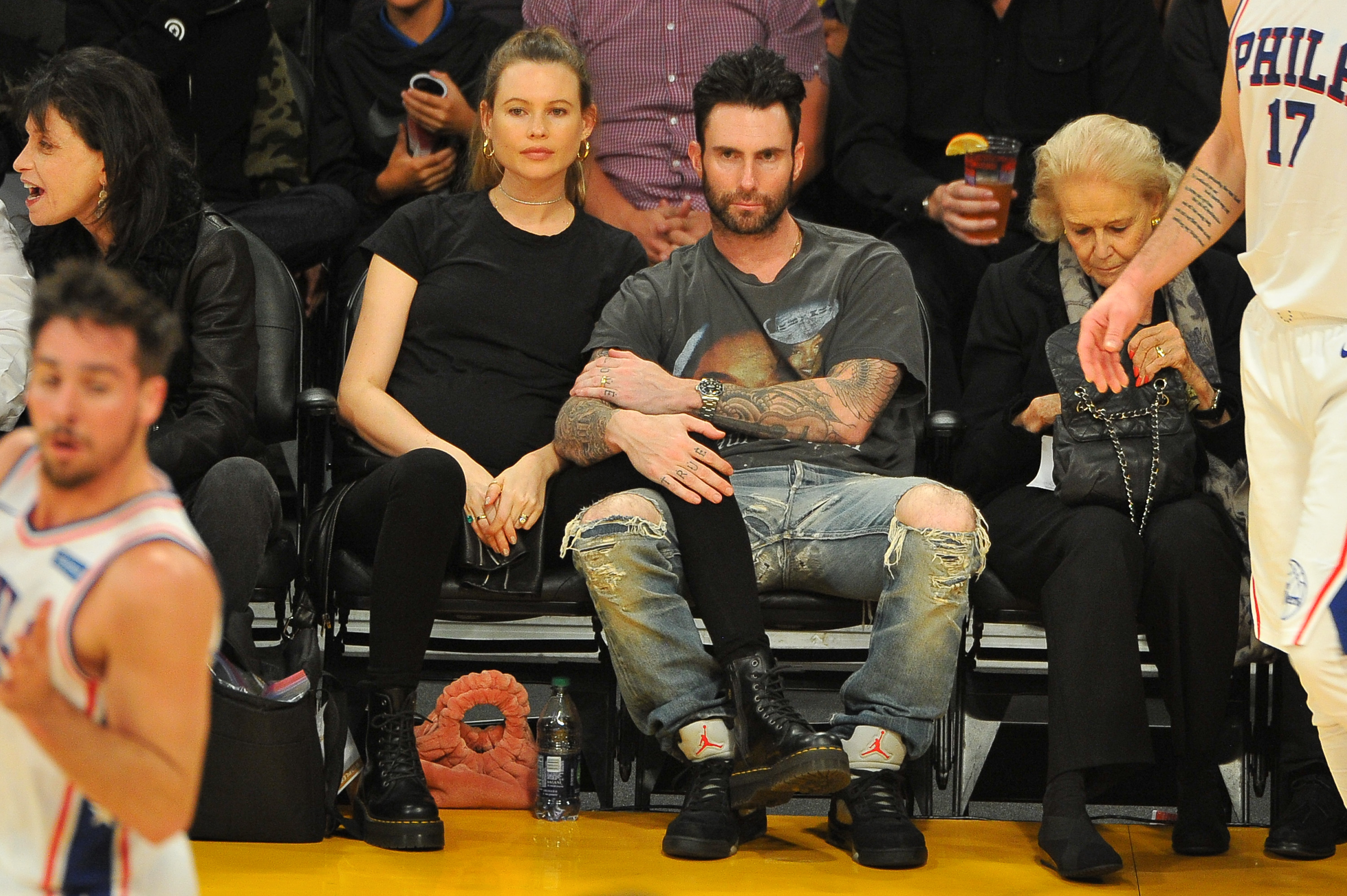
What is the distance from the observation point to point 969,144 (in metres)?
3.64

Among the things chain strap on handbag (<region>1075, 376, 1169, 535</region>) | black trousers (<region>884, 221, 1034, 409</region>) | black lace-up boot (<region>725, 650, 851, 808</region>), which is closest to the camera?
black lace-up boot (<region>725, 650, 851, 808</region>)

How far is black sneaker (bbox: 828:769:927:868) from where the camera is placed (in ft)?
9.43

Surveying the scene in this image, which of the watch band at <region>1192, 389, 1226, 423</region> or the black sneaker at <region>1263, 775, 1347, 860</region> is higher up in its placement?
the watch band at <region>1192, 389, 1226, 423</region>

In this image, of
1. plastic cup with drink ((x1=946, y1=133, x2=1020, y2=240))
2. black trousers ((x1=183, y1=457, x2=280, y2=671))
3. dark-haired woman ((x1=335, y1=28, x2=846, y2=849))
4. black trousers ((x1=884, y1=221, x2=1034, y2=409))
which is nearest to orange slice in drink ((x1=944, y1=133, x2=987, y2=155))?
plastic cup with drink ((x1=946, y1=133, x2=1020, y2=240))

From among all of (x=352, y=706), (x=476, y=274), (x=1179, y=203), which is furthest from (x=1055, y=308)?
(x=352, y=706)

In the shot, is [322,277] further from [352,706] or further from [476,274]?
[352,706]

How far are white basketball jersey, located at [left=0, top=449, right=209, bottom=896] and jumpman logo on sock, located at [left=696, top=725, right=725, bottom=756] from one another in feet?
5.25

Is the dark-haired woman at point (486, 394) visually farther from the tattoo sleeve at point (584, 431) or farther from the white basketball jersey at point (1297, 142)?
the white basketball jersey at point (1297, 142)

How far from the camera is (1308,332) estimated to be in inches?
93.8

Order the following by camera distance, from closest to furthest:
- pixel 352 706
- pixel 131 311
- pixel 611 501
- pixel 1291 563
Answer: pixel 131 311, pixel 1291 563, pixel 611 501, pixel 352 706

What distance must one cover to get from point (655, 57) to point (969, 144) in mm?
945

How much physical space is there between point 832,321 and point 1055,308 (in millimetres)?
482

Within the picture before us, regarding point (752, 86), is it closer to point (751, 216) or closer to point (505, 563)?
point (751, 216)

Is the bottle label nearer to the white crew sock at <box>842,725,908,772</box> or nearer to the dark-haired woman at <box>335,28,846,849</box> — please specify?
the dark-haired woman at <box>335,28,846,849</box>
